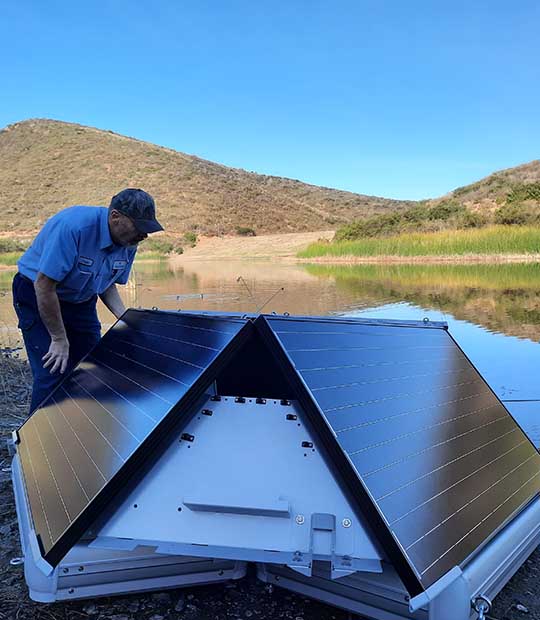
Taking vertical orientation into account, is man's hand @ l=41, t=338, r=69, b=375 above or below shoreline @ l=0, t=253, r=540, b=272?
below

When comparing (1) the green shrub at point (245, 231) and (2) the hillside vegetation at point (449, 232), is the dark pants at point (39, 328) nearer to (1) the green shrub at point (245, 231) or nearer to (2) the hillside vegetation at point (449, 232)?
(2) the hillside vegetation at point (449, 232)

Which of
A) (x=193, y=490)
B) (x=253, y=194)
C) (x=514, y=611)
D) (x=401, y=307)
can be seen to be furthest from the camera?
(x=253, y=194)

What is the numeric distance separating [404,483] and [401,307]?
770cm

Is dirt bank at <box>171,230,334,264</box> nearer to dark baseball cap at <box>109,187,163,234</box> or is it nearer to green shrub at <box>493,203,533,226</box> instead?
green shrub at <box>493,203,533,226</box>

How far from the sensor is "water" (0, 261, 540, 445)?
5.29 metres

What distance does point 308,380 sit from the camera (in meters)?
1.73

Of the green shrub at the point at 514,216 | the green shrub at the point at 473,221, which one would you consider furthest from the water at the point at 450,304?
the green shrub at the point at 473,221

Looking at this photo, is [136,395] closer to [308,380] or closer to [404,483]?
[308,380]

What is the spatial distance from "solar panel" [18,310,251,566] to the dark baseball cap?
41 cm

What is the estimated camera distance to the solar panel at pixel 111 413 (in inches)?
68.6

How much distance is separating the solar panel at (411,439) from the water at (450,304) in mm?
878

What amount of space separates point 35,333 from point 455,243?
707 inches

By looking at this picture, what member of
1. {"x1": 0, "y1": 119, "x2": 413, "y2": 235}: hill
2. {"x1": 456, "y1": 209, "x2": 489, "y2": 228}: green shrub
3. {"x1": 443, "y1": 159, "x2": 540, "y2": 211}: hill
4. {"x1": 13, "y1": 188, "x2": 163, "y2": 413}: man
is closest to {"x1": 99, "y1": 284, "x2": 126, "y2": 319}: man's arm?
{"x1": 13, "y1": 188, "x2": 163, "y2": 413}: man

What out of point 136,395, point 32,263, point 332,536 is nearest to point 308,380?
point 332,536
